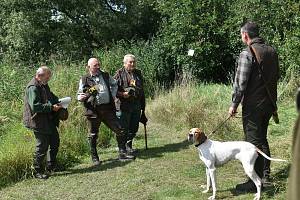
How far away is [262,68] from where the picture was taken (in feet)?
17.3

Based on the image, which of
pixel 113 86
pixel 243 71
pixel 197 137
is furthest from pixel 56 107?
pixel 243 71

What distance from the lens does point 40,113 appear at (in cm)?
705

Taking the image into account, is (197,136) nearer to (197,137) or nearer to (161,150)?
(197,137)

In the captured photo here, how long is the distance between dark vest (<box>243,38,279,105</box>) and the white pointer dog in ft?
1.81

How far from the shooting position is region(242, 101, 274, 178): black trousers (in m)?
5.36

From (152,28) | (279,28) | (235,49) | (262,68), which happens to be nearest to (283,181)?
(262,68)

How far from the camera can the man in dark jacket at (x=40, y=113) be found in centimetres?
694

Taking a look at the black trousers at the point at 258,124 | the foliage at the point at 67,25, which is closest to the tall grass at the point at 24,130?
the black trousers at the point at 258,124

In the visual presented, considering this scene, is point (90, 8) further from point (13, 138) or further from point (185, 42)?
point (13, 138)

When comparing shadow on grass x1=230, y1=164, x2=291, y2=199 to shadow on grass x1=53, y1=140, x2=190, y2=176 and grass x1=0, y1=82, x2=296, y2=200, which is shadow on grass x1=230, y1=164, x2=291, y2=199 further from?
shadow on grass x1=53, y1=140, x2=190, y2=176

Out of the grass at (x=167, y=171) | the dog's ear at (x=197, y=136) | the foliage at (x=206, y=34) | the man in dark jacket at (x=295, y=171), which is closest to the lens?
the man in dark jacket at (x=295, y=171)

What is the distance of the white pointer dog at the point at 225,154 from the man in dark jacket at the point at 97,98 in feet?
7.54

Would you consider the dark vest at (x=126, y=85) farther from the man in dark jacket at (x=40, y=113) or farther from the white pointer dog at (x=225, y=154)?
the white pointer dog at (x=225, y=154)

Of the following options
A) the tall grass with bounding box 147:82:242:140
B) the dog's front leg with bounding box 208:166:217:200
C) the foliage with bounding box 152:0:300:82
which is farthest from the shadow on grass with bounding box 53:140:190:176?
the foliage with bounding box 152:0:300:82
